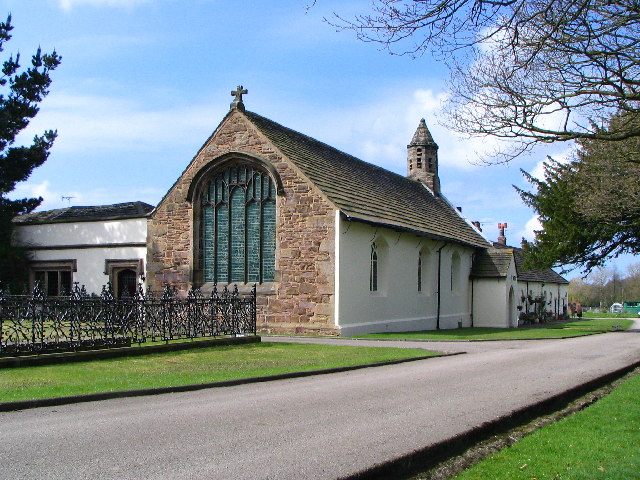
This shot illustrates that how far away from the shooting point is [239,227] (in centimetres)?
2778

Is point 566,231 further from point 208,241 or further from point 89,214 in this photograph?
point 89,214

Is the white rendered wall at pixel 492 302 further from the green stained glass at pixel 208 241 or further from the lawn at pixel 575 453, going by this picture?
the lawn at pixel 575 453

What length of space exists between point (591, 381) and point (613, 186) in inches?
287

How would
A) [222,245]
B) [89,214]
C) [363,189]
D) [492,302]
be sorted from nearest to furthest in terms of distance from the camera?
[222,245] → [363,189] → [89,214] → [492,302]

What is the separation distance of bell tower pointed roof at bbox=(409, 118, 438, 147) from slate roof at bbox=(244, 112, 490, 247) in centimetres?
566

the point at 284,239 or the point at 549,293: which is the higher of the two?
the point at 284,239

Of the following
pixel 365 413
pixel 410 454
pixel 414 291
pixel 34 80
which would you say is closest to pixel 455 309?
pixel 414 291

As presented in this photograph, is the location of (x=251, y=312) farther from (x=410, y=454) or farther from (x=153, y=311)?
(x=410, y=454)

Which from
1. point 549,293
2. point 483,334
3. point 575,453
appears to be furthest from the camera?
point 549,293

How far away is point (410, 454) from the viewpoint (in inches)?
278

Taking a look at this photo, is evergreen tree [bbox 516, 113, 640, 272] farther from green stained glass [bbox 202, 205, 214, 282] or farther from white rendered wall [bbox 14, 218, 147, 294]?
white rendered wall [bbox 14, 218, 147, 294]

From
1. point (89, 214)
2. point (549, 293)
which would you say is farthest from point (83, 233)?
point (549, 293)

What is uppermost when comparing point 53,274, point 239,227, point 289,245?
point 239,227

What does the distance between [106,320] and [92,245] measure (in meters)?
17.1
